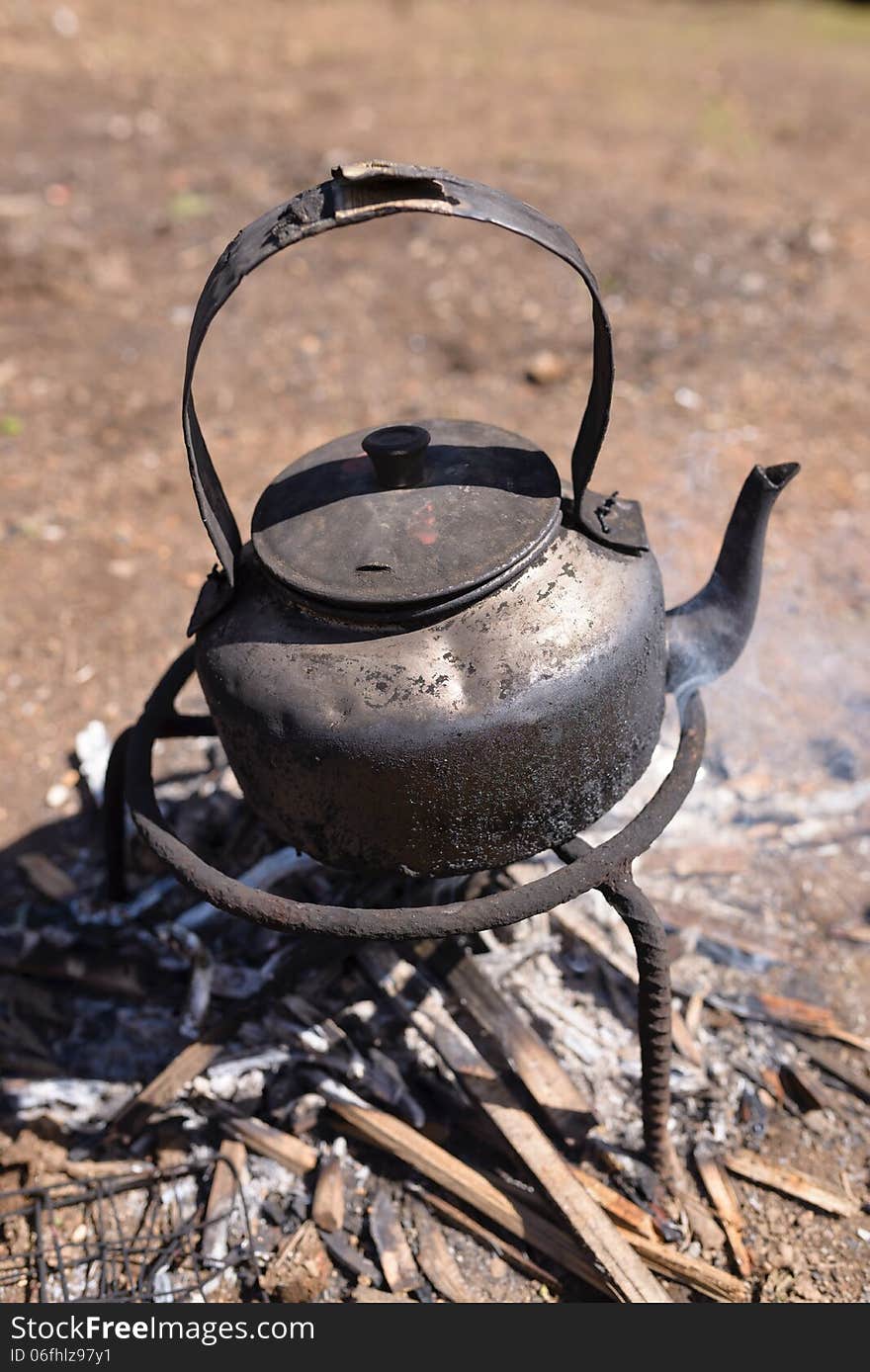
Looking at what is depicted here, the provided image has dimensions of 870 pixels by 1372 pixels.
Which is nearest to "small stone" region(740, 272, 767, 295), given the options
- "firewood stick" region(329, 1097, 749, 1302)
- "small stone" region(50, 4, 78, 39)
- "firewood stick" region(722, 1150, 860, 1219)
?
"firewood stick" region(722, 1150, 860, 1219)

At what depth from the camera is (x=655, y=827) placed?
8.20ft

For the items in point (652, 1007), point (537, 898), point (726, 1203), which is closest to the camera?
point (537, 898)

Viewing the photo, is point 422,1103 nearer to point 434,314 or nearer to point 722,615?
point 722,615

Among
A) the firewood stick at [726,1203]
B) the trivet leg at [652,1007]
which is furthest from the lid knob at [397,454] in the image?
the firewood stick at [726,1203]

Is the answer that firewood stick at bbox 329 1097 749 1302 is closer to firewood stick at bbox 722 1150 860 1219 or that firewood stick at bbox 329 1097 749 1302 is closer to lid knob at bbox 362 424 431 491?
firewood stick at bbox 722 1150 860 1219

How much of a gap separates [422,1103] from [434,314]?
5.27 metres

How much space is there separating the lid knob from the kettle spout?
85 cm

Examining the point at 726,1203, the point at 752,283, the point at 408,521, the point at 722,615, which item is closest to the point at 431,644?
the point at 408,521

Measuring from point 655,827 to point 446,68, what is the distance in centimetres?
1036

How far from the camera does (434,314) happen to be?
6816 mm

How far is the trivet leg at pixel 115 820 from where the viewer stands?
10.5ft

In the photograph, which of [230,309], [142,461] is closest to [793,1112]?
[142,461]

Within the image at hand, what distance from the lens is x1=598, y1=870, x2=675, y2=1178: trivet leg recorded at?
248 cm

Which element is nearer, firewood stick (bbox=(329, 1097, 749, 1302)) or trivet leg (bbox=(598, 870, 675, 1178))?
trivet leg (bbox=(598, 870, 675, 1178))
